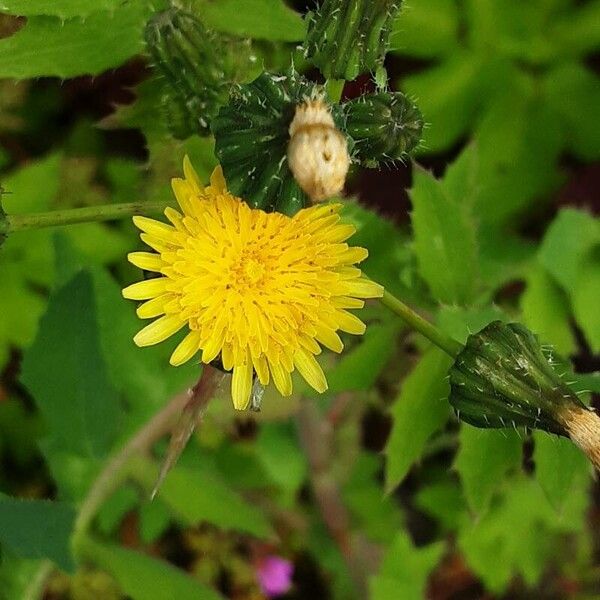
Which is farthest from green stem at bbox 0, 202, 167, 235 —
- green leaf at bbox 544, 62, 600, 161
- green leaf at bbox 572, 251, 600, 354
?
green leaf at bbox 544, 62, 600, 161

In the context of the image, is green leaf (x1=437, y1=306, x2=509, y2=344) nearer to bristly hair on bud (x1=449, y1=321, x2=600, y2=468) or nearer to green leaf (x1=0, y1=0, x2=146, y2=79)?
bristly hair on bud (x1=449, y1=321, x2=600, y2=468)

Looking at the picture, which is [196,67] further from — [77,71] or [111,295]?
[111,295]

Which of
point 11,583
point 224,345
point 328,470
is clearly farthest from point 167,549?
point 224,345

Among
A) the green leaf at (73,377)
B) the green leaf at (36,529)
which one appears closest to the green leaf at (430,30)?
the green leaf at (73,377)

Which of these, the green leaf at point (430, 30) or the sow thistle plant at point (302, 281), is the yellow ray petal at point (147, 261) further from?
the green leaf at point (430, 30)

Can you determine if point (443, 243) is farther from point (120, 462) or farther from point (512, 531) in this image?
point (512, 531)

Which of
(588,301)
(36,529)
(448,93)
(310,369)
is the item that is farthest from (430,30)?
(36,529)
